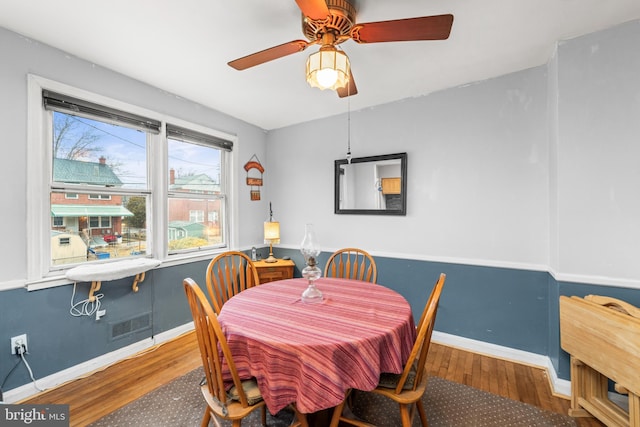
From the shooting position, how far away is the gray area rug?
167 centimetres

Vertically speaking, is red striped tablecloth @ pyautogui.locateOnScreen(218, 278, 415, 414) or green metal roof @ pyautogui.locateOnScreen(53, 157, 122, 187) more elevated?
green metal roof @ pyautogui.locateOnScreen(53, 157, 122, 187)

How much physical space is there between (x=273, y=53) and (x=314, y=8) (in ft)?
1.44

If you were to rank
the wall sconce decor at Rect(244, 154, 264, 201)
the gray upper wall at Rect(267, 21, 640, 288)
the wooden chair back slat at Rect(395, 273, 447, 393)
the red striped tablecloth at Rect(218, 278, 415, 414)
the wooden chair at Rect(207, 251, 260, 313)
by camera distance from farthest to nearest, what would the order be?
the wall sconce decor at Rect(244, 154, 264, 201) → the wooden chair at Rect(207, 251, 260, 313) → the gray upper wall at Rect(267, 21, 640, 288) → the wooden chair back slat at Rect(395, 273, 447, 393) → the red striped tablecloth at Rect(218, 278, 415, 414)

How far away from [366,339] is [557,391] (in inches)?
71.0

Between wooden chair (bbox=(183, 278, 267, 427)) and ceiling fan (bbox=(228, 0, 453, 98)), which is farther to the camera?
ceiling fan (bbox=(228, 0, 453, 98))

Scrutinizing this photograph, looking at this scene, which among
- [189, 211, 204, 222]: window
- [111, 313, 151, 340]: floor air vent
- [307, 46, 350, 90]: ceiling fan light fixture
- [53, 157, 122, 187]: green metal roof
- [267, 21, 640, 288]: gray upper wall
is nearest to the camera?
[307, 46, 350, 90]: ceiling fan light fixture

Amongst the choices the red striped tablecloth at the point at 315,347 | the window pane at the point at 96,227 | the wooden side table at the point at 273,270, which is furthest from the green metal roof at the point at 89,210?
the red striped tablecloth at the point at 315,347

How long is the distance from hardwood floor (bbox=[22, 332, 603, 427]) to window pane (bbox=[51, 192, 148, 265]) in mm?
931

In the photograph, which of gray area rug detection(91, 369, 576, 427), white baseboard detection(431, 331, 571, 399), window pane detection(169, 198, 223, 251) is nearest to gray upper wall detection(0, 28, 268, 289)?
window pane detection(169, 198, 223, 251)

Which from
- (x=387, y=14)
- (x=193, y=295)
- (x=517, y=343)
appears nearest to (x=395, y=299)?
(x=193, y=295)

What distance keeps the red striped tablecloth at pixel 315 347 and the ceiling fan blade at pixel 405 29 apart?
141 centimetres

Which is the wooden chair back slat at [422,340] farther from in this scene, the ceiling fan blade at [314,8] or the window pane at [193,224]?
the window pane at [193,224]

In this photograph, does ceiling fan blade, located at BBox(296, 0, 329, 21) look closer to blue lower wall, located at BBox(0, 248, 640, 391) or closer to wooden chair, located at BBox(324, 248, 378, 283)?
wooden chair, located at BBox(324, 248, 378, 283)

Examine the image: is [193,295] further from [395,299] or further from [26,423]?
[26,423]
